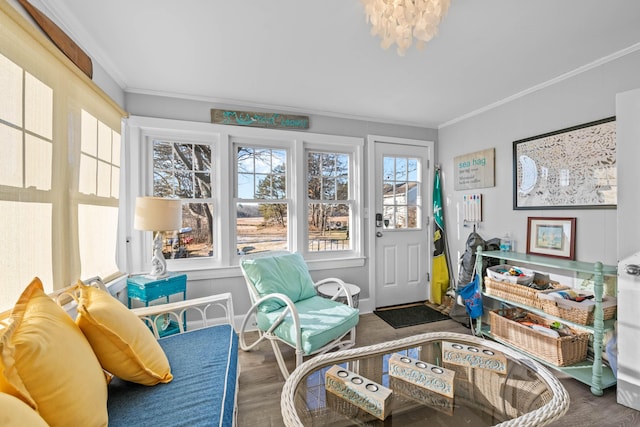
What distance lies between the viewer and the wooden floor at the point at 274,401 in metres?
1.64

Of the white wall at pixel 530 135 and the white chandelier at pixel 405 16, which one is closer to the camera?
the white chandelier at pixel 405 16

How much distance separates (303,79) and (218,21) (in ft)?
2.86

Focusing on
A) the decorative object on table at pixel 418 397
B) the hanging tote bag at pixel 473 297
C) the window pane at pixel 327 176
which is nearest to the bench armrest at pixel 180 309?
the decorative object on table at pixel 418 397

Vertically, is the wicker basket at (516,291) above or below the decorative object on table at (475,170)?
below

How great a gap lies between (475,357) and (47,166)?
2.44 metres

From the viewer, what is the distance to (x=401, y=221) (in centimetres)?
367

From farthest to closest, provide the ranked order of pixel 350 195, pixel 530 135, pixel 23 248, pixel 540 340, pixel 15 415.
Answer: pixel 350 195 < pixel 530 135 < pixel 540 340 < pixel 23 248 < pixel 15 415

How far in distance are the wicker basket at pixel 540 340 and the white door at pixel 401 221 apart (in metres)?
1.18

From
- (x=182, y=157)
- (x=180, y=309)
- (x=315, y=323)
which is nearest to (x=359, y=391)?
(x=315, y=323)

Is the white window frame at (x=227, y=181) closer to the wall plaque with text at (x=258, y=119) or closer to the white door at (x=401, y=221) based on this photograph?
the wall plaque with text at (x=258, y=119)

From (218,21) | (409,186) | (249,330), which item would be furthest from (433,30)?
(249,330)

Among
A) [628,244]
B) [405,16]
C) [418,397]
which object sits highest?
[405,16]

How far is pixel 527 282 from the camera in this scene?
245 centimetres

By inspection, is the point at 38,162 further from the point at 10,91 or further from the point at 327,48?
the point at 327,48
